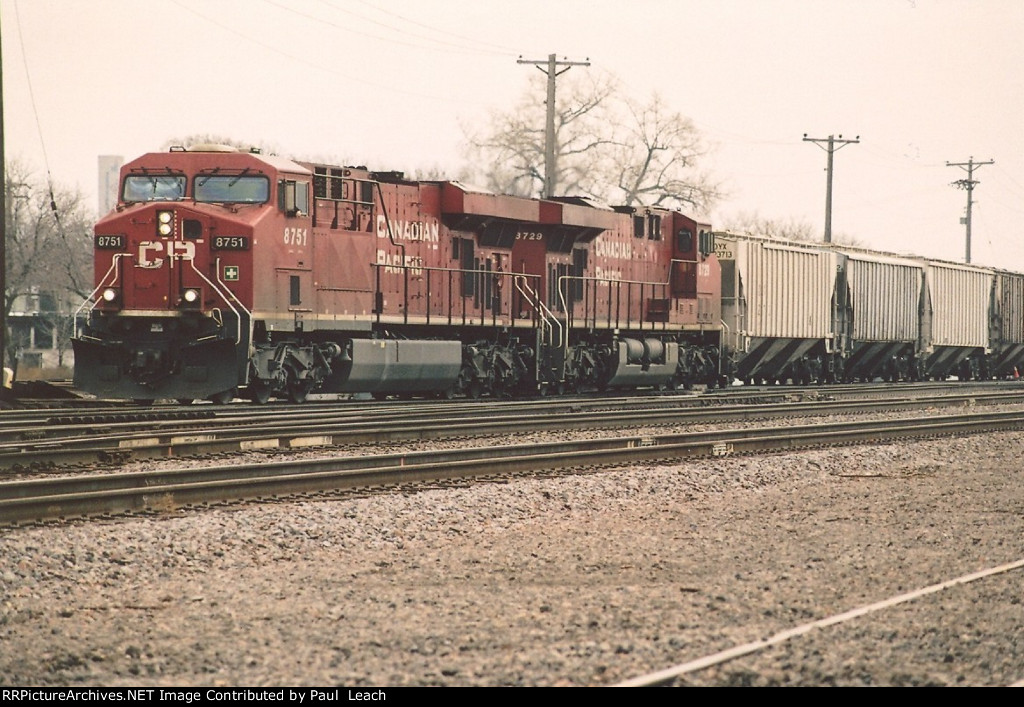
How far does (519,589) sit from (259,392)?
42.9 ft

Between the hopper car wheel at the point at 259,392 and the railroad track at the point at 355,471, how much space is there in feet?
22.2

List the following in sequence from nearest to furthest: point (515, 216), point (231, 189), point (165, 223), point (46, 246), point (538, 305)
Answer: point (165, 223) → point (231, 189) → point (515, 216) → point (538, 305) → point (46, 246)

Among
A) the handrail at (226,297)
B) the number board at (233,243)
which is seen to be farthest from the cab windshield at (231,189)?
the handrail at (226,297)

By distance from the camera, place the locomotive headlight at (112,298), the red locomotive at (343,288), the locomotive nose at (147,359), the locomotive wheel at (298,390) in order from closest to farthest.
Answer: the locomotive nose at (147,359)
the red locomotive at (343,288)
the locomotive headlight at (112,298)
the locomotive wheel at (298,390)

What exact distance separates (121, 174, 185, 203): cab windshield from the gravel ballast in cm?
949

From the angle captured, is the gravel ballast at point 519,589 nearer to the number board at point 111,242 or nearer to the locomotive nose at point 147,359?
the locomotive nose at point 147,359

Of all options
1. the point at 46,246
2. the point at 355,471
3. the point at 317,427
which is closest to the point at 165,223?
the point at 317,427

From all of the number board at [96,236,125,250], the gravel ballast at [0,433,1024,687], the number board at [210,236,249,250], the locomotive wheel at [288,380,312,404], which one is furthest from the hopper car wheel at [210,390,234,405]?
the gravel ballast at [0,433,1024,687]

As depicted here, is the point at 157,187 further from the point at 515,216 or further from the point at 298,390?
the point at 515,216

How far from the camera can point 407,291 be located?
22344 millimetres

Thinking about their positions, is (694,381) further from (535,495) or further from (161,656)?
(161,656)

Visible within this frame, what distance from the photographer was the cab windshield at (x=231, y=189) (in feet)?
64.2

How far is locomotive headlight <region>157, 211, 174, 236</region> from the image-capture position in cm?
1928
